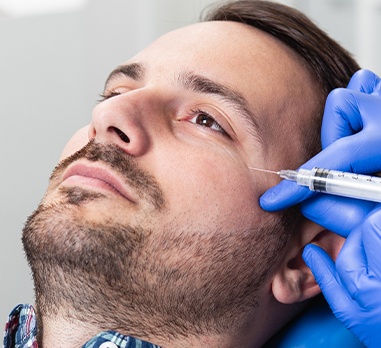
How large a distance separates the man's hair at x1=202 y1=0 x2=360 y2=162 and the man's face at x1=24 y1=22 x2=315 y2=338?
0.09m

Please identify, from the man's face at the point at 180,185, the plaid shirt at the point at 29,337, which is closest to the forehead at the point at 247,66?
the man's face at the point at 180,185

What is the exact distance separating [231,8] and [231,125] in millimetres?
486

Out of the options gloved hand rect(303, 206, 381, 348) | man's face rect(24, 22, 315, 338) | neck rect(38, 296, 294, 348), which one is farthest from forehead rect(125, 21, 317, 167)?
neck rect(38, 296, 294, 348)

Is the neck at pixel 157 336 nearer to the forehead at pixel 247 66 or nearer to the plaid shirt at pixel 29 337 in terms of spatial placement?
the plaid shirt at pixel 29 337

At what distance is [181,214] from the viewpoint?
4.14 ft

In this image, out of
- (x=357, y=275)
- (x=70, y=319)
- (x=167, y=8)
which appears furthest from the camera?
(x=167, y=8)

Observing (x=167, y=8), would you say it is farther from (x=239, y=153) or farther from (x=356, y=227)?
(x=356, y=227)

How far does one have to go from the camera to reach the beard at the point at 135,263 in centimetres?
124

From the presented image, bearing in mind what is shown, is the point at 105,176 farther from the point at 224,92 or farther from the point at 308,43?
the point at 308,43

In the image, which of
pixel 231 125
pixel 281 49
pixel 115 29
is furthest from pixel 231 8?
pixel 115 29

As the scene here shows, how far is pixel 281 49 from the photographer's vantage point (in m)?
1.55

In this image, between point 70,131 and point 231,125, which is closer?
point 231,125

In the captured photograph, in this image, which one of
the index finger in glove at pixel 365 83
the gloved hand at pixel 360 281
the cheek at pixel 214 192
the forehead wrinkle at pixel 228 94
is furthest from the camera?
the index finger in glove at pixel 365 83

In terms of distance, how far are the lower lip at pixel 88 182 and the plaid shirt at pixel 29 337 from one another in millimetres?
290
